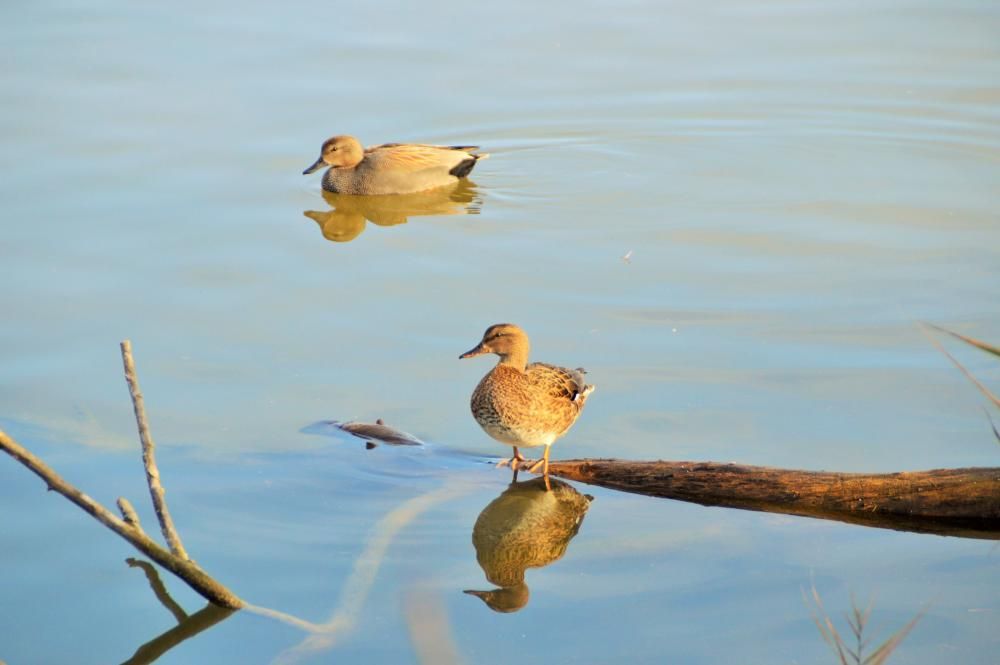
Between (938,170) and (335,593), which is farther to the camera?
(938,170)

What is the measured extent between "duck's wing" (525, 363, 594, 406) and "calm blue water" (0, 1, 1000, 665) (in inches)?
12.1

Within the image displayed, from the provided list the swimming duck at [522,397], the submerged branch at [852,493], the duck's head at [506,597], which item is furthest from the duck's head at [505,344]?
the duck's head at [506,597]

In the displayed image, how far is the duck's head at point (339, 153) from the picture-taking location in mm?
10273

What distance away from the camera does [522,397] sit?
5469 mm

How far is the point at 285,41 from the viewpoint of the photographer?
482 inches

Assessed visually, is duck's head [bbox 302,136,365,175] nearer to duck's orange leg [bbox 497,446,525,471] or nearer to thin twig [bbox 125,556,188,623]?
duck's orange leg [bbox 497,446,525,471]

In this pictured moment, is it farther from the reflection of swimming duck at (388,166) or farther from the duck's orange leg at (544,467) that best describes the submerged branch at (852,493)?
the reflection of swimming duck at (388,166)

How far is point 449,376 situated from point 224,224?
9.59 feet

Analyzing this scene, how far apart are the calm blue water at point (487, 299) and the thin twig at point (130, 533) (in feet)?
0.48

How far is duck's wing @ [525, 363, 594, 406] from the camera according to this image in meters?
5.80

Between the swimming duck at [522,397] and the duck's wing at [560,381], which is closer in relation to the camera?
the swimming duck at [522,397]

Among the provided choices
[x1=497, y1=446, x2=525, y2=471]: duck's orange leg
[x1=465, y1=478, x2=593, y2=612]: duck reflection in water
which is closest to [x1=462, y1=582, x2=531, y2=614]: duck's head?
[x1=465, y1=478, x2=593, y2=612]: duck reflection in water

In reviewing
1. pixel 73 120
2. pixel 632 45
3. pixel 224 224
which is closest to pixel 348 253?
pixel 224 224

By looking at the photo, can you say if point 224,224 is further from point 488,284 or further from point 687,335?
point 687,335
